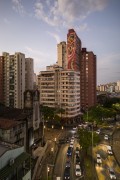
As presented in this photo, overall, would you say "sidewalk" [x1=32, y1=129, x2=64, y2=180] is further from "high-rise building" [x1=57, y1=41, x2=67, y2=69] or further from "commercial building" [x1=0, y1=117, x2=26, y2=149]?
"high-rise building" [x1=57, y1=41, x2=67, y2=69]

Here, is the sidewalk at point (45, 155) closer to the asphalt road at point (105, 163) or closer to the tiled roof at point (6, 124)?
the tiled roof at point (6, 124)

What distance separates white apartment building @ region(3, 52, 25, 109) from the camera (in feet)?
348

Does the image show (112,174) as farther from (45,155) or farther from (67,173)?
(45,155)

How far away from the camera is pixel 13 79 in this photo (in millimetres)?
106000

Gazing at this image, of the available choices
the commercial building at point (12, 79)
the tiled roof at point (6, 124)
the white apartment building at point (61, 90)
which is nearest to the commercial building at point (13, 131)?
the tiled roof at point (6, 124)

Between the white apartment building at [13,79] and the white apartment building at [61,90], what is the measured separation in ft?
43.5

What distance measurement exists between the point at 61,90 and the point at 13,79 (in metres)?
29.5

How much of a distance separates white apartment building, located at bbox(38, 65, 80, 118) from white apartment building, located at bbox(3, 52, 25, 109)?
13.3m

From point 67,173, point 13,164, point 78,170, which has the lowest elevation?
point 67,173

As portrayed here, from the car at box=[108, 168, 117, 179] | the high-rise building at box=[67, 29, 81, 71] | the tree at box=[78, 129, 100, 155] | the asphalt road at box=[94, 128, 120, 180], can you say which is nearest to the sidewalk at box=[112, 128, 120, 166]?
the asphalt road at box=[94, 128, 120, 180]

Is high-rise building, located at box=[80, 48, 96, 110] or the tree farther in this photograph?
high-rise building, located at box=[80, 48, 96, 110]

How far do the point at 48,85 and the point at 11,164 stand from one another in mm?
77049

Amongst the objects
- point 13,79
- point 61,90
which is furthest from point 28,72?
point 61,90

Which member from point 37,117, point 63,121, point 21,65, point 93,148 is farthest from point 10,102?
point 93,148
